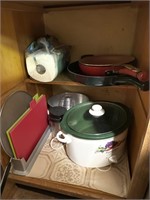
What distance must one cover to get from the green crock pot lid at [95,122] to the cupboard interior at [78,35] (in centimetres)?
6

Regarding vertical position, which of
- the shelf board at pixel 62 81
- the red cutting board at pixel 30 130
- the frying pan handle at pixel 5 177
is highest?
the shelf board at pixel 62 81

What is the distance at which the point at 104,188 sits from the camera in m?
0.58

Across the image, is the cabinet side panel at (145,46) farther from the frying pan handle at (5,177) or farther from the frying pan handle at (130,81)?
the frying pan handle at (5,177)

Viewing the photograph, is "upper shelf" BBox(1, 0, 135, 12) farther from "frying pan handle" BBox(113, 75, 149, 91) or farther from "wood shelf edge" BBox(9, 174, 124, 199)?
"wood shelf edge" BBox(9, 174, 124, 199)

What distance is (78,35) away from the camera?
826mm

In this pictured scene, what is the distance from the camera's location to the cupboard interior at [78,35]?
0.59m

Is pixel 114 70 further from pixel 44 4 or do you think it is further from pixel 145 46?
pixel 44 4

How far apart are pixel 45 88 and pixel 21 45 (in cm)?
31

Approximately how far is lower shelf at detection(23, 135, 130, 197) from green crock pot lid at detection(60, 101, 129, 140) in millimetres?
183

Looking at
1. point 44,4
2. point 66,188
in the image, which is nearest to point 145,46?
point 44,4

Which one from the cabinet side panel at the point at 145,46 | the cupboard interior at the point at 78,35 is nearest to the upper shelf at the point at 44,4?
the cupboard interior at the point at 78,35

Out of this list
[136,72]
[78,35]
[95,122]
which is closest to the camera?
[136,72]

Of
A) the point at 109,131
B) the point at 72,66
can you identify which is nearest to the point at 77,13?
the point at 72,66

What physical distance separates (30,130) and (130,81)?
435 millimetres
